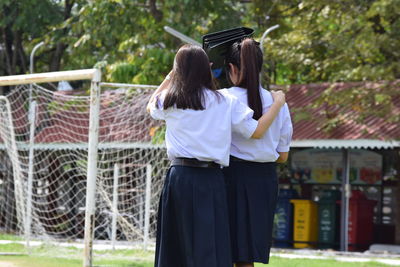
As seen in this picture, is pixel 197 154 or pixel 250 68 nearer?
pixel 197 154

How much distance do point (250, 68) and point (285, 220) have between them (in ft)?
51.6

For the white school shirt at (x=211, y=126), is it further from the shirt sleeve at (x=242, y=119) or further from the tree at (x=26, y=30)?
the tree at (x=26, y=30)

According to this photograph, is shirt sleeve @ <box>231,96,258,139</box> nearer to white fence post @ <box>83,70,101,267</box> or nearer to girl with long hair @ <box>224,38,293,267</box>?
girl with long hair @ <box>224,38,293,267</box>

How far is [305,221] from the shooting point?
21234mm

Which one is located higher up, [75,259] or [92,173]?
[92,173]

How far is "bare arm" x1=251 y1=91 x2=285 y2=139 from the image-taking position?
5.93 m

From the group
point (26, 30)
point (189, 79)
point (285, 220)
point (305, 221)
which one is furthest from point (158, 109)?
point (26, 30)

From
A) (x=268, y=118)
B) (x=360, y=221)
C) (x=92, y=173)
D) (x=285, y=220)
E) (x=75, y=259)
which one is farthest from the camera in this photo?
(x=285, y=220)

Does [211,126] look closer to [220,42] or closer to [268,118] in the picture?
[268,118]

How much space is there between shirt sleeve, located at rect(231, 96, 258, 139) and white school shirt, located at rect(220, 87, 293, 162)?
132mm

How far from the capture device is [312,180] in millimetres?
22031

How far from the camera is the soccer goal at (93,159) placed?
1044cm

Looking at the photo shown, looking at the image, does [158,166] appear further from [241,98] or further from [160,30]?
[241,98]

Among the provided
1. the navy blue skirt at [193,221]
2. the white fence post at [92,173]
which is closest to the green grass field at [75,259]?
the white fence post at [92,173]
